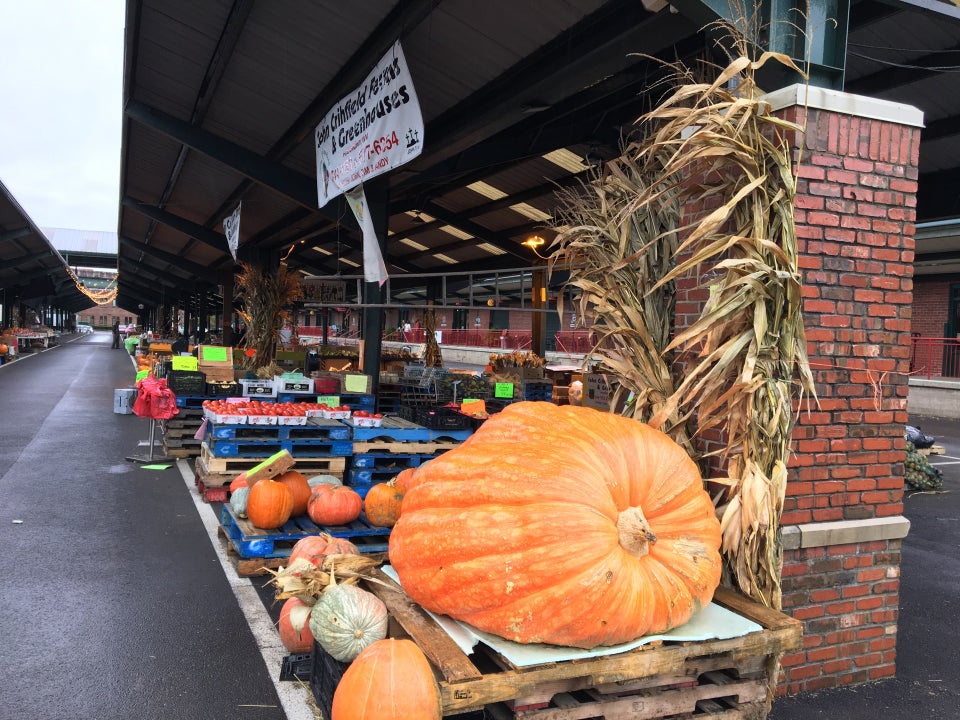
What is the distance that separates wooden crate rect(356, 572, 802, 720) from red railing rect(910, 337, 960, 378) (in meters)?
21.5

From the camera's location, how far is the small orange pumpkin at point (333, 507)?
235 inches

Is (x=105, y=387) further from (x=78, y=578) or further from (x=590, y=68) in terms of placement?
(x=590, y=68)

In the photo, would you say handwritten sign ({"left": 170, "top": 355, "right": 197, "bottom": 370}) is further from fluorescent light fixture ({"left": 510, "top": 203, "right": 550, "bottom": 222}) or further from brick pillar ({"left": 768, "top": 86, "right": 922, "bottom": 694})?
brick pillar ({"left": 768, "top": 86, "right": 922, "bottom": 694})

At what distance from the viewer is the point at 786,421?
3621mm

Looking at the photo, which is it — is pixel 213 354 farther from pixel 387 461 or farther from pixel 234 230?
pixel 387 461

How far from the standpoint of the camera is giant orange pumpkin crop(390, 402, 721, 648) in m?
2.81

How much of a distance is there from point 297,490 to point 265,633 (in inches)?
65.9

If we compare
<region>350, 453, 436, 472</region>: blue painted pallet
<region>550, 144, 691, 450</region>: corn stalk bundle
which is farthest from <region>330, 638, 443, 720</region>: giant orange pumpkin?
<region>350, 453, 436, 472</region>: blue painted pallet

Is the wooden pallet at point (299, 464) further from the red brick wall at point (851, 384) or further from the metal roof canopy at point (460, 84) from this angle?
the red brick wall at point (851, 384)

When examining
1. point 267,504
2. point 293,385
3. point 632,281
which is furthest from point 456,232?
point 632,281

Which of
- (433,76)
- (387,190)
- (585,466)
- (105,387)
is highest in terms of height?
(433,76)

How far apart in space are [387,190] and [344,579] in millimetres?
9691

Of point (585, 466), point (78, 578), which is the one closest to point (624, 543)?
point (585, 466)

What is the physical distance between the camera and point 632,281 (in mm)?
4340
